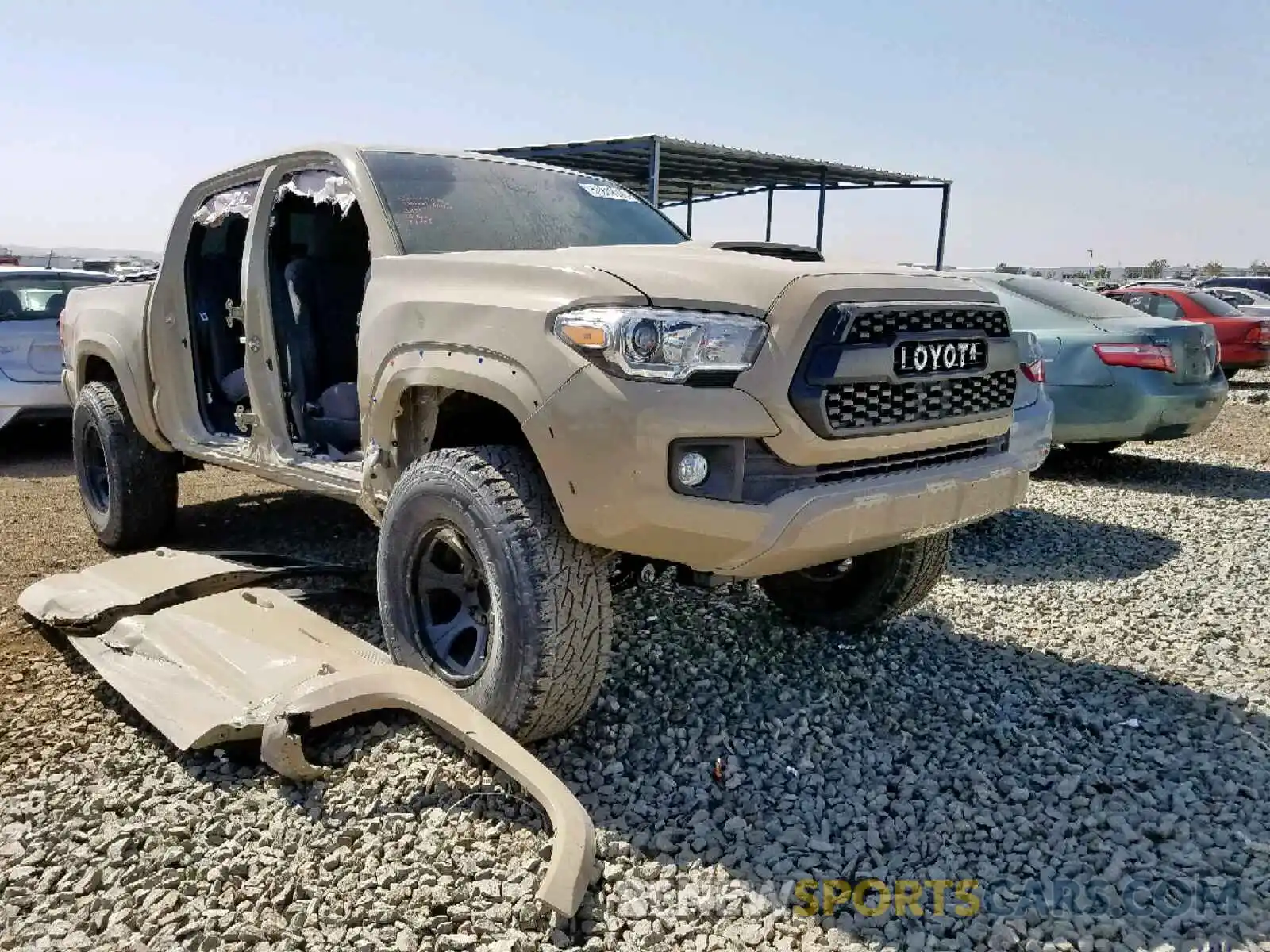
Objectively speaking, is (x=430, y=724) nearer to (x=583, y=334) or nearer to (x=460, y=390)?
(x=460, y=390)

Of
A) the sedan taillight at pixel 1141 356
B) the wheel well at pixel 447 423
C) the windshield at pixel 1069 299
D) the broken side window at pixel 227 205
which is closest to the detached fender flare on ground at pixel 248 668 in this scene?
the wheel well at pixel 447 423

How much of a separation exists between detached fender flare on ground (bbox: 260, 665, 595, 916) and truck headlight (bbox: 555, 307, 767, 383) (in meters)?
1.06

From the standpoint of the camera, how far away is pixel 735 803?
2.80m

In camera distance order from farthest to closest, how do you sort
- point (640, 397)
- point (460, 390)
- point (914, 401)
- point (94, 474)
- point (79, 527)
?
1. point (79, 527)
2. point (94, 474)
3. point (460, 390)
4. point (914, 401)
5. point (640, 397)

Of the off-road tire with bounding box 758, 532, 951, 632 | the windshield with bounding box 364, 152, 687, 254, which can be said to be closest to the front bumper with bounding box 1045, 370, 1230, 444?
the off-road tire with bounding box 758, 532, 951, 632

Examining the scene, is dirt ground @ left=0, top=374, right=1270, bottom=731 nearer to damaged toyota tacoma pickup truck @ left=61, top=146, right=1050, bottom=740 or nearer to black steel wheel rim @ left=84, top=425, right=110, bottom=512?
black steel wheel rim @ left=84, top=425, right=110, bottom=512

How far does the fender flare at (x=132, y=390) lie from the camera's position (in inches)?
197

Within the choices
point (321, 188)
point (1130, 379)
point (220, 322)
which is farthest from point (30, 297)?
point (1130, 379)

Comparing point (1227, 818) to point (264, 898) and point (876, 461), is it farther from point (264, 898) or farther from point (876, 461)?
Answer: point (264, 898)

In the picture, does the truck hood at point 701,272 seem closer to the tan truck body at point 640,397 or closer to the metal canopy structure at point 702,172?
the tan truck body at point 640,397

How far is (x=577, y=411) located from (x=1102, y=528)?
Answer: 15.3 ft

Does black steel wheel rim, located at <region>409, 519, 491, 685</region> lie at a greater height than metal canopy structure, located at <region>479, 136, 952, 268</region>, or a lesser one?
lesser

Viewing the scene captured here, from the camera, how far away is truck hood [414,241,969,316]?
2.64 meters

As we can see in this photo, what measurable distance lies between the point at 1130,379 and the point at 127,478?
6634mm
